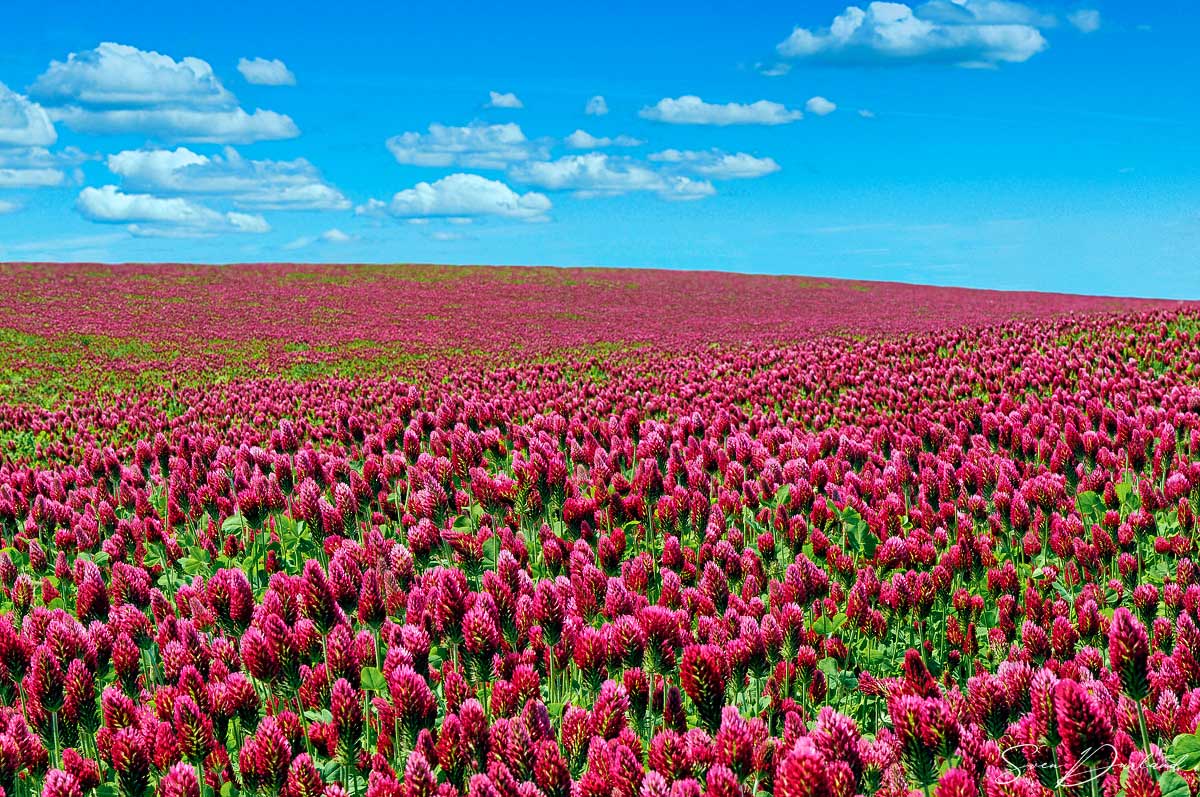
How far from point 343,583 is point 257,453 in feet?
13.5

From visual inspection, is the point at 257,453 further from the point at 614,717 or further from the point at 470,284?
the point at 470,284

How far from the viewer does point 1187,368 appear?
13336mm

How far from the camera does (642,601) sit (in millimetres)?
4410

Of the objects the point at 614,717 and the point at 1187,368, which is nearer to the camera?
the point at 614,717

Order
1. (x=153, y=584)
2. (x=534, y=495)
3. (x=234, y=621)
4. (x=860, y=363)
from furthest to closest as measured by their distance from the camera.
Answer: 1. (x=860, y=363)
2. (x=534, y=495)
3. (x=153, y=584)
4. (x=234, y=621)

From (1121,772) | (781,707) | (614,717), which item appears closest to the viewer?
(1121,772)

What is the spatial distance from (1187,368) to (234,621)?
13.1m

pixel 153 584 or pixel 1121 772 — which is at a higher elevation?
pixel 1121 772

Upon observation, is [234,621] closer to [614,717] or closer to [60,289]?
[614,717]

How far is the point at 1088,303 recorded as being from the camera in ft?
238

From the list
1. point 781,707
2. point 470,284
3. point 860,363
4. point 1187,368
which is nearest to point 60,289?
point 470,284

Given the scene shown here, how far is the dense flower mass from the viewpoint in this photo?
3080mm

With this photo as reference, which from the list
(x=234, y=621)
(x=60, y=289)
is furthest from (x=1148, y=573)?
(x=60, y=289)

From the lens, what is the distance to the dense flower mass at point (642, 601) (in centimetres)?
308
